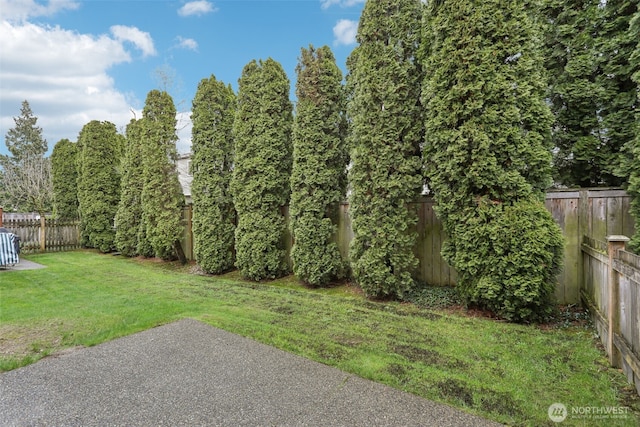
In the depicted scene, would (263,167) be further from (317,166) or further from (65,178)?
(65,178)

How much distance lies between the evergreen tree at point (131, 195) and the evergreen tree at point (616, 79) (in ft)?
Answer: 38.1

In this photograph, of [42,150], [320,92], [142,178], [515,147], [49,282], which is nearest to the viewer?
[515,147]

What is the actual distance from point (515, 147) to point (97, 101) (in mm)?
15549

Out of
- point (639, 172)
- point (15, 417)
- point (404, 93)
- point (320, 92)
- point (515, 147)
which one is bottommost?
point (15, 417)

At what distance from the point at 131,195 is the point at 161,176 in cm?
235

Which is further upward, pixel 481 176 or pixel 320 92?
pixel 320 92

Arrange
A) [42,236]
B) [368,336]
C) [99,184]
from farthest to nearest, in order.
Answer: [42,236] → [99,184] → [368,336]

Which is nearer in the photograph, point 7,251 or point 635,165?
point 635,165

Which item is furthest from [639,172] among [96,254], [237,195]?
[96,254]

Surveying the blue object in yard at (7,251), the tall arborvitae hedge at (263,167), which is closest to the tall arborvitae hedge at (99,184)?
the blue object in yard at (7,251)

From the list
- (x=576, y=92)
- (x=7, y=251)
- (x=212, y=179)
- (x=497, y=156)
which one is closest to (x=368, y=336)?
(x=497, y=156)

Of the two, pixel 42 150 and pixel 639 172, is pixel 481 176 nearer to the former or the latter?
pixel 639 172

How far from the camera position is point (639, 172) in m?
3.66

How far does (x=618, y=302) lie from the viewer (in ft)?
9.84
